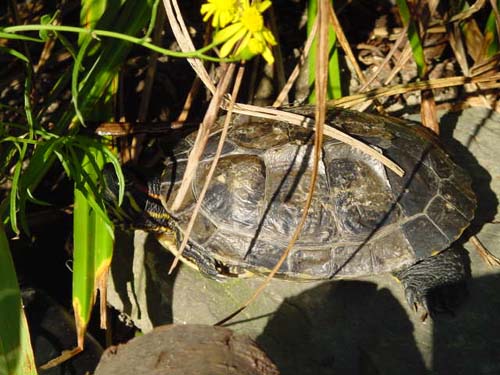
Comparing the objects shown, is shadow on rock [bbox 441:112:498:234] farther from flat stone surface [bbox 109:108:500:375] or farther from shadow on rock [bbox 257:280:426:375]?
shadow on rock [bbox 257:280:426:375]

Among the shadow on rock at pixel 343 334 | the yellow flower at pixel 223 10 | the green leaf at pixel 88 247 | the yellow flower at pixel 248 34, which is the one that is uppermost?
the yellow flower at pixel 223 10

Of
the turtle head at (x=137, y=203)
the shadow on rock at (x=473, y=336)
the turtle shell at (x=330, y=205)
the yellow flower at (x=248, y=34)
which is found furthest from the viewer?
the turtle head at (x=137, y=203)

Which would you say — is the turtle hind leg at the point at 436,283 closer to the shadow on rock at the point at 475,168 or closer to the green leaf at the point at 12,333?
the shadow on rock at the point at 475,168

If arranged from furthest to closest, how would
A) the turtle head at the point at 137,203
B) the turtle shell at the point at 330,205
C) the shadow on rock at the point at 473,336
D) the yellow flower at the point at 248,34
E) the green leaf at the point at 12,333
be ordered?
the turtle head at the point at 137,203 < the turtle shell at the point at 330,205 < the shadow on rock at the point at 473,336 < the green leaf at the point at 12,333 < the yellow flower at the point at 248,34

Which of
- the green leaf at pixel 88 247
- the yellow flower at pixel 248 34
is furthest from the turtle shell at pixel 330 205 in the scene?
the yellow flower at pixel 248 34

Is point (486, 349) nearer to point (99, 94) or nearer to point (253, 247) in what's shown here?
point (253, 247)

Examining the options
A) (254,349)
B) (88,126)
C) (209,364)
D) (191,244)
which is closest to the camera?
(209,364)

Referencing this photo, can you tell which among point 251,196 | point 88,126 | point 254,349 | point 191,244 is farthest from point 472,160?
point 88,126

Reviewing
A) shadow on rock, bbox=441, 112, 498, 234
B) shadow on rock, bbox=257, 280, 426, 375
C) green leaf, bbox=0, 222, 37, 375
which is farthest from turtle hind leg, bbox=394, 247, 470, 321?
green leaf, bbox=0, 222, 37, 375
